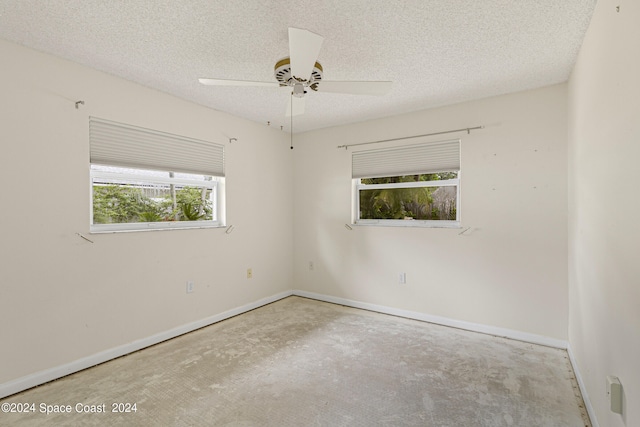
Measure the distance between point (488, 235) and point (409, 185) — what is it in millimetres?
1009

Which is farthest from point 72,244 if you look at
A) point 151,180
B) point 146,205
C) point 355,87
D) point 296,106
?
point 355,87

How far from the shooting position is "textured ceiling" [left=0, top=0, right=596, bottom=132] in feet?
5.59

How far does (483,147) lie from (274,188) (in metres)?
2.57

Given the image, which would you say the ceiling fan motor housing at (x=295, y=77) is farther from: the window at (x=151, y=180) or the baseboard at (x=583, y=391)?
the baseboard at (x=583, y=391)

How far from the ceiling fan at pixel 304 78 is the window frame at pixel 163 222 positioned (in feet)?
4.42

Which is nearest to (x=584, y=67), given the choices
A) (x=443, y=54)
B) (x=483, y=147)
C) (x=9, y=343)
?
(x=443, y=54)

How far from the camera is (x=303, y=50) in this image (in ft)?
5.19

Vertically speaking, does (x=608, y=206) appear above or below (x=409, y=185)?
below

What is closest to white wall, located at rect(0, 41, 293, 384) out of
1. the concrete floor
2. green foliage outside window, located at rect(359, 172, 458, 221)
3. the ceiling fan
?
the concrete floor

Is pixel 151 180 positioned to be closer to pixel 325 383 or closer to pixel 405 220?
pixel 325 383

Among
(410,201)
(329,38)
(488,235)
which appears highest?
(329,38)

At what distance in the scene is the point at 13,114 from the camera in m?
2.06

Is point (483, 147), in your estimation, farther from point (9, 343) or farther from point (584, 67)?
point (9, 343)

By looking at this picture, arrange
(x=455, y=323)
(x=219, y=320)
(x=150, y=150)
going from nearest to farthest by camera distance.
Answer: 1. (x=150, y=150)
2. (x=455, y=323)
3. (x=219, y=320)
